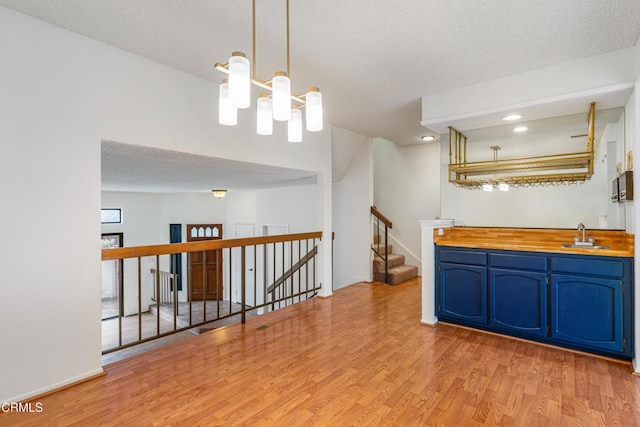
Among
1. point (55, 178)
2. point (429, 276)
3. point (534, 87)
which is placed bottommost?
point (429, 276)

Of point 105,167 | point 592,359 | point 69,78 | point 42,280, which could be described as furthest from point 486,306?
point 105,167

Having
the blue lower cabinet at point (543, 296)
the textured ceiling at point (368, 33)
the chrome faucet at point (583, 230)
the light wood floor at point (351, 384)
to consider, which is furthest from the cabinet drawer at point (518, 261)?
the textured ceiling at point (368, 33)

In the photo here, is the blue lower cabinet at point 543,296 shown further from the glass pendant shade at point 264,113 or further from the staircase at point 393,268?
the glass pendant shade at point 264,113

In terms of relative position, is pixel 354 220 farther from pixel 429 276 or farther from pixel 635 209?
pixel 635 209

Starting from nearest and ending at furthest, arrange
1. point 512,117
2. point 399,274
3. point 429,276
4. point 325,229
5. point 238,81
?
point 238,81, point 512,117, point 429,276, point 325,229, point 399,274

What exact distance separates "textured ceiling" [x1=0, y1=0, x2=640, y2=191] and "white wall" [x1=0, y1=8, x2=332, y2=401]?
0.22 metres

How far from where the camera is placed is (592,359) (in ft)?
8.49

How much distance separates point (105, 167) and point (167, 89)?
1647 mm

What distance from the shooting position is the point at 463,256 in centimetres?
321

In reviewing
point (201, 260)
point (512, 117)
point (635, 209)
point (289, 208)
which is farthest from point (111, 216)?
point (635, 209)

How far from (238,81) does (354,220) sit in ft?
14.0

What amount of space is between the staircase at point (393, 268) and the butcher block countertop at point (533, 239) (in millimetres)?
1758

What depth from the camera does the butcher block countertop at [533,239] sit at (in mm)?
2641

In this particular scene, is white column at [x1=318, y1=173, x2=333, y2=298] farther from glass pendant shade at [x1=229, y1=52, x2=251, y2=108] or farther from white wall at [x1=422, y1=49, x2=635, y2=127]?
glass pendant shade at [x1=229, y1=52, x2=251, y2=108]
